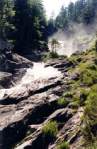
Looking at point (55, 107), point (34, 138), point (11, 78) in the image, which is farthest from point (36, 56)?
point (34, 138)

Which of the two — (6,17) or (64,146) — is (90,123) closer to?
(64,146)

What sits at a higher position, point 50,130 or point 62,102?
point 62,102

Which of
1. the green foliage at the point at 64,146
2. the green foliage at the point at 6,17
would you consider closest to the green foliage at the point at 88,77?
the green foliage at the point at 64,146

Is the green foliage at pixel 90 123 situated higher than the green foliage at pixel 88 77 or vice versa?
the green foliage at pixel 90 123

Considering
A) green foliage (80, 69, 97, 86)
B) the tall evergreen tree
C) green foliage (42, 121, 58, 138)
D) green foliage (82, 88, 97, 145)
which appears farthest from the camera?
the tall evergreen tree

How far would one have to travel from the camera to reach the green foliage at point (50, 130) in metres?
25.1

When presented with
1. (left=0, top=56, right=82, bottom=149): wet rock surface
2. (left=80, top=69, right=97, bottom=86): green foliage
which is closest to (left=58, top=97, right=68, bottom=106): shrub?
(left=0, top=56, right=82, bottom=149): wet rock surface

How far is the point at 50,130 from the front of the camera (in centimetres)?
2530

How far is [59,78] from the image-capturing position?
39719 mm

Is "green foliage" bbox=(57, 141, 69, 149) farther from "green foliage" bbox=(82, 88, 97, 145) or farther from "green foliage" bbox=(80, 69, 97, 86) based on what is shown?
"green foliage" bbox=(80, 69, 97, 86)

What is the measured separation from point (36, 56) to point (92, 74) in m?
52.0

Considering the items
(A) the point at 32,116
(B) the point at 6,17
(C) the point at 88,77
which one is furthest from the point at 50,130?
(B) the point at 6,17

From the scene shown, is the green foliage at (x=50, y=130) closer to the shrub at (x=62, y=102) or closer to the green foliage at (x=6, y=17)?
the shrub at (x=62, y=102)

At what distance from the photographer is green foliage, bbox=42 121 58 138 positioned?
25091mm
